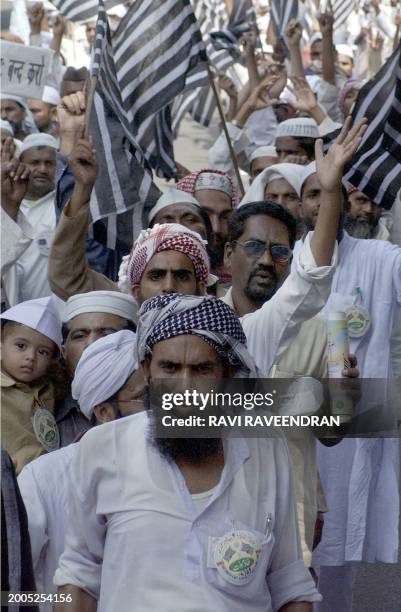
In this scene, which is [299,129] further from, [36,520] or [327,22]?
[36,520]

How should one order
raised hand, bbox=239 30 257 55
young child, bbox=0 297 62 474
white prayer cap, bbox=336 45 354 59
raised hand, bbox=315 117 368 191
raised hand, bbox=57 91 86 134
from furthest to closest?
white prayer cap, bbox=336 45 354 59 < raised hand, bbox=239 30 257 55 < raised hand, bbox=57 91 86 134 < young child, bbox=0 297 62 474 < raised hand, bbox=315 117 368 191

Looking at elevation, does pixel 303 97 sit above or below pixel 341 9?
below

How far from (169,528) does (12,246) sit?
282 cm

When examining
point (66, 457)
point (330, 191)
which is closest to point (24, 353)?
point (66, 457)

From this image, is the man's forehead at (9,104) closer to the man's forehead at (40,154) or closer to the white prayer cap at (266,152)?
the man's forehead at (40,154)

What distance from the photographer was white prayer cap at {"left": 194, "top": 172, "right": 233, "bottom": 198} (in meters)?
6.79

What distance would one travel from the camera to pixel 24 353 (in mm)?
4918

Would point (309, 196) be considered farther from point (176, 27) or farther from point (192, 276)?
point (176, 27)

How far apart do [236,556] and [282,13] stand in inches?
375

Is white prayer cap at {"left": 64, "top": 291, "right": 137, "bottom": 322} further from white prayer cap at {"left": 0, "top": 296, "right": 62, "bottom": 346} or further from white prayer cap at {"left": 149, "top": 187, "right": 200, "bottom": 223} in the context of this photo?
white prayer cap at {"left": 149, "top": 187, "right": 200, "bottom": 223}

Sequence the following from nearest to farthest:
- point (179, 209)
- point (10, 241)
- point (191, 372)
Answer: point (191, 372)
point (10, 241)
point (179, 209)

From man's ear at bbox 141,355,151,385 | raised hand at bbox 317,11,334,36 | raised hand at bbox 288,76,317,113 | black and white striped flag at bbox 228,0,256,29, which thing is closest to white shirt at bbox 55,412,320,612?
man's ear at bbox 141,355,151,385

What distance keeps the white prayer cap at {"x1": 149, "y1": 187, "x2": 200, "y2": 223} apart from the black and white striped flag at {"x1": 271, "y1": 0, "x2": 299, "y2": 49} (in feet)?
19.4

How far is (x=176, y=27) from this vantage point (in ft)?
24.1
